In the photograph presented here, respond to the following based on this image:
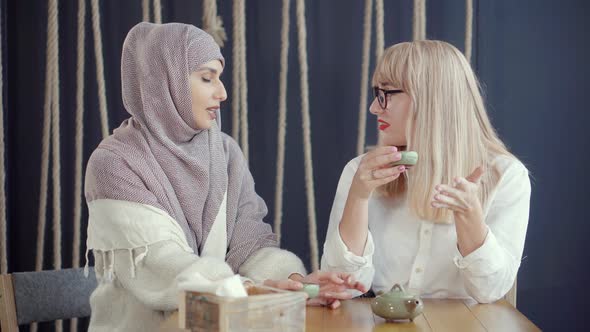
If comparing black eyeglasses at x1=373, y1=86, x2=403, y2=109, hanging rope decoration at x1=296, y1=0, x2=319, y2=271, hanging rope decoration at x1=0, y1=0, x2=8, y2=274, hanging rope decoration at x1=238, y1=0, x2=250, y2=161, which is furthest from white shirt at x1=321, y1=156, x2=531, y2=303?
hanging rope decoration at x1=0, y1=0, x2=8, y2=274

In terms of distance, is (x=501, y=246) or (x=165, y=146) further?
(x=165, y=146)

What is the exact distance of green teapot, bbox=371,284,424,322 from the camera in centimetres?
161

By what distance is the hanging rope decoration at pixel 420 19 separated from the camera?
244cm

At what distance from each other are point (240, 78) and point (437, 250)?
2.82ft

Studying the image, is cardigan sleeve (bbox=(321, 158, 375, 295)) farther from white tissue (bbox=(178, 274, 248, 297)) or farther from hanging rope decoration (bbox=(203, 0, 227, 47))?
hanging rope decoration (bbox=(203, 0, 227, 47))

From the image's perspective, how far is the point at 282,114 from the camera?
251cm

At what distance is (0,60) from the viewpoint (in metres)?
2.54

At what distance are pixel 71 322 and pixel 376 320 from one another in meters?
1.27

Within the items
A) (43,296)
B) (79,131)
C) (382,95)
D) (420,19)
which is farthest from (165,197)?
(420,19)

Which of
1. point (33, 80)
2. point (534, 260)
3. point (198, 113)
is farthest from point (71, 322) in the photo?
point (534, 260)

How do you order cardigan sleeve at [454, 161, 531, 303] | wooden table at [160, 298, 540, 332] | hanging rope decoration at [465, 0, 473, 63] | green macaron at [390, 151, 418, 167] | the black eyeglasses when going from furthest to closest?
1. hanging rope decoration at [465, 0, 473, 63]
2. the black eyeglasses
3. cardigan sleeve at [454, 161, 531, 303]
4. green macaron at [390, 151, 418, 167]
5. wooden table at [160, 298, 540, 332]

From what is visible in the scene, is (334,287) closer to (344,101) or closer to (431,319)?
(431,319)

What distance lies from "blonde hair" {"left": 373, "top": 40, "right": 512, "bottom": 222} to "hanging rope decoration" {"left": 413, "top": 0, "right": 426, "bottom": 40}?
1.32ft

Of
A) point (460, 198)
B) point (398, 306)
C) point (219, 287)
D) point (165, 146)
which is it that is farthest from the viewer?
point (165, 146)
